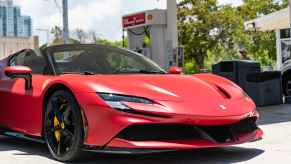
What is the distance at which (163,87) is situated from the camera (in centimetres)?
464

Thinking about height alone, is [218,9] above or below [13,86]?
above

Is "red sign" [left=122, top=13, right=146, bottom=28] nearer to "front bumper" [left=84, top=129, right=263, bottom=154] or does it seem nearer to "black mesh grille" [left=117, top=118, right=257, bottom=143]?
"black mesh grille" [left=117, top=118, right=257, bottom=143]

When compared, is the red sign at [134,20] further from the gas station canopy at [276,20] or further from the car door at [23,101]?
the car door at [23,101]

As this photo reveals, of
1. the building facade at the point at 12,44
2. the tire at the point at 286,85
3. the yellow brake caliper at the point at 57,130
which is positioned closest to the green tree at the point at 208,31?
the tire at the point at 286,85

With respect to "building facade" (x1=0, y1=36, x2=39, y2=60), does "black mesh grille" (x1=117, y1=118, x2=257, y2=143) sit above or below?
below

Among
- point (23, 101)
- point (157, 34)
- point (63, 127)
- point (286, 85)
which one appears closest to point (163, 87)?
point (63, 127)

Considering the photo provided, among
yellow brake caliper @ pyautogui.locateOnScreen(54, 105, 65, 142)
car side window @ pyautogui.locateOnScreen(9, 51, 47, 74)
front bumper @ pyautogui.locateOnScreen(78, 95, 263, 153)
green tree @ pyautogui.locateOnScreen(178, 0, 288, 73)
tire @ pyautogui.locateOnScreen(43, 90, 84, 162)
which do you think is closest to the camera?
front bumper @ pyautogui.locateOnScreen(78, 95, 263, 153)

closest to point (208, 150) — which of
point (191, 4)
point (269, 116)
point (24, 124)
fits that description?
point (24, 124)

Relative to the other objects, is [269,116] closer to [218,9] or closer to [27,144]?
[27,144]

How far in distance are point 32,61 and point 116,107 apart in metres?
1.88

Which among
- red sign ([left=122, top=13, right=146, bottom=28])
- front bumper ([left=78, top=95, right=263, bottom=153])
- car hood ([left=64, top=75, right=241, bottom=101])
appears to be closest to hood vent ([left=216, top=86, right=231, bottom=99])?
car hood ([left=64, top=75, right=241, bottom=101])

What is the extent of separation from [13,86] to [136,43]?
980 centimetres

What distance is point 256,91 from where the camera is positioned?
35.0 ft

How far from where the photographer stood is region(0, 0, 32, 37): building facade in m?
84.0
